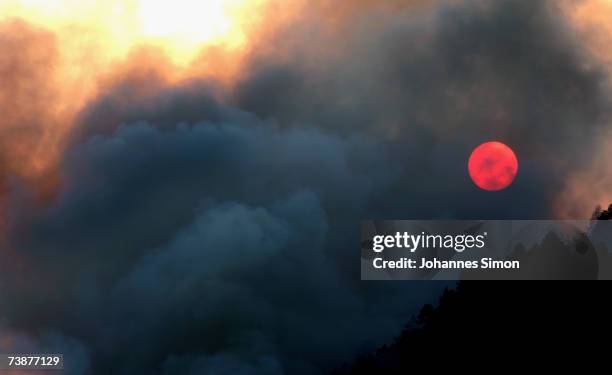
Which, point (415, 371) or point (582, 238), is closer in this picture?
point (582, 238)

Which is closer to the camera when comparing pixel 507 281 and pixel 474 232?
pixel 474 232

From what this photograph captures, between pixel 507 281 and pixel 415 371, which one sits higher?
pixel 507 281

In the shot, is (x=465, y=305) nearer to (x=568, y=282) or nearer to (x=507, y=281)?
(x=507, y=281)

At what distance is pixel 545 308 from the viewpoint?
14550 centimetres

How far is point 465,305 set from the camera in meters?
175

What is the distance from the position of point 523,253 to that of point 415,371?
39475 millimetres

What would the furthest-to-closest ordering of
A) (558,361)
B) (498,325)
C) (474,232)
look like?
(498,325), (474,232), (558,361)

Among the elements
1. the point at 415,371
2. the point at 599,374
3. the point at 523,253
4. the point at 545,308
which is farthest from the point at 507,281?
the point at 599,374

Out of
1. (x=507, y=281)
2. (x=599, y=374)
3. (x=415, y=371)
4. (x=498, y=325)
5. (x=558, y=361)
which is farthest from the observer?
(x=415, y=371)

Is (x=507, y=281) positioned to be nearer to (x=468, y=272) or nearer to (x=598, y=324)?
(x=468, y=272)

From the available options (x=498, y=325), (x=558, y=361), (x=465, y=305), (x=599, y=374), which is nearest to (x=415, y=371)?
(x=465, y=305)

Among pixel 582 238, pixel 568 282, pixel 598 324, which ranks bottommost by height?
pixel 598 324

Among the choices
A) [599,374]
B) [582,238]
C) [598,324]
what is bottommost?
[599,374]

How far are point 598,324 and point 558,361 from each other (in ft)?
31.0
